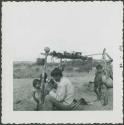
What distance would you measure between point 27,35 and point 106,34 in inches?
17.3

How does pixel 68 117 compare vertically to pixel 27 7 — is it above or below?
below

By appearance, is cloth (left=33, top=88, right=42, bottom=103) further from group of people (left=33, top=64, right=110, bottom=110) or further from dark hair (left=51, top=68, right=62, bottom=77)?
dark hair (left=51, top=68, right=62, bottom=77)

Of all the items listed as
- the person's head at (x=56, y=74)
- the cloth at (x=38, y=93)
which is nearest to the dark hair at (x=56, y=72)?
the person's head at (x=56, y=74)

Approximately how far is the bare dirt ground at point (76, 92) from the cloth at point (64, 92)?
0.08 ft

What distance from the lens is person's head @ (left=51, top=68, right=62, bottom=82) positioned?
2129 mm

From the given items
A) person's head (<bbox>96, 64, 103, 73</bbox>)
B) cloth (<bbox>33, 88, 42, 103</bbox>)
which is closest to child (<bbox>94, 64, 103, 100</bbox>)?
person's head (<bbox>96, 64, 103, 73</bbox>)

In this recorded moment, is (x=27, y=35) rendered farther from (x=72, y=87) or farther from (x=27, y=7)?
(x=72, y=87)

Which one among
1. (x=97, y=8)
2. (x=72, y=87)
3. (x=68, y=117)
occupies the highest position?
(x=97, y=8)

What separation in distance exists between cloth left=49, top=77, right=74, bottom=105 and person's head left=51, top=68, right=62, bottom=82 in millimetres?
20

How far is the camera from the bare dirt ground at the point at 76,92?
2121mm

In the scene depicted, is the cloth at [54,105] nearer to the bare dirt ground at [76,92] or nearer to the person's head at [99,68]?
the bare dirt ground at [76,92]

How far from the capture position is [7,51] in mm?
2119

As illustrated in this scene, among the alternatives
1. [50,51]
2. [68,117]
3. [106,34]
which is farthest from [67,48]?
[68,117]

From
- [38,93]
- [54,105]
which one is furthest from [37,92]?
[54,105]
